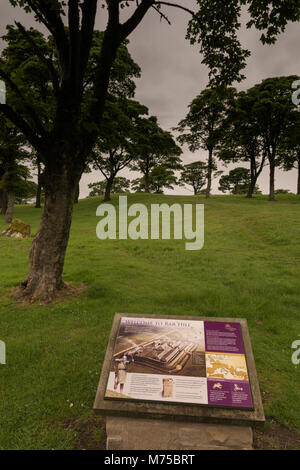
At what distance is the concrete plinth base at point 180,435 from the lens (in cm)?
305

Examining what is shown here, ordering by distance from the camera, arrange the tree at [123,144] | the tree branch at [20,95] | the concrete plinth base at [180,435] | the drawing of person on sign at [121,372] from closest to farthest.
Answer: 1. the concrete plinth base at [180,435]
2. the drawing of person on sign at [121,372]
3. the tree branch at [20,95]
4. the tree at [123,144]

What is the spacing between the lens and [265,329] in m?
6.33

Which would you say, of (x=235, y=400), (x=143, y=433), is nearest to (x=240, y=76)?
(x=235, y=400)

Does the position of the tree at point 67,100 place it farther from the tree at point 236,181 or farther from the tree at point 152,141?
the tree at point 236,181

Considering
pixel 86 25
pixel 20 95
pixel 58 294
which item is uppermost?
pixel 86 25

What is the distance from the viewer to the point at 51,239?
7320 mm

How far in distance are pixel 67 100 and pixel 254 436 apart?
8.41 m

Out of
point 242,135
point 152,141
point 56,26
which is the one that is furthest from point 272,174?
point 56,26

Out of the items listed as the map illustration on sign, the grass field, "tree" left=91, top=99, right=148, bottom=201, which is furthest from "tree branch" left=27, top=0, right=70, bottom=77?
"tree" left=91, top=99, right=148, bottom=201

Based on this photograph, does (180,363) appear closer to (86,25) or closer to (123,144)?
(86,25)

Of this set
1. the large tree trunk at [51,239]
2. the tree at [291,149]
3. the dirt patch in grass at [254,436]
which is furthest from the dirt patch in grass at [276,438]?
the tree at [291,149]

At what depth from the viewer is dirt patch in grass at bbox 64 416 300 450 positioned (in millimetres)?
3516

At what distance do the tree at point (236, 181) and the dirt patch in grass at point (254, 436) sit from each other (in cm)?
7034

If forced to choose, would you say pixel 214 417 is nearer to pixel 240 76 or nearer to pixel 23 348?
pixel 23 348
